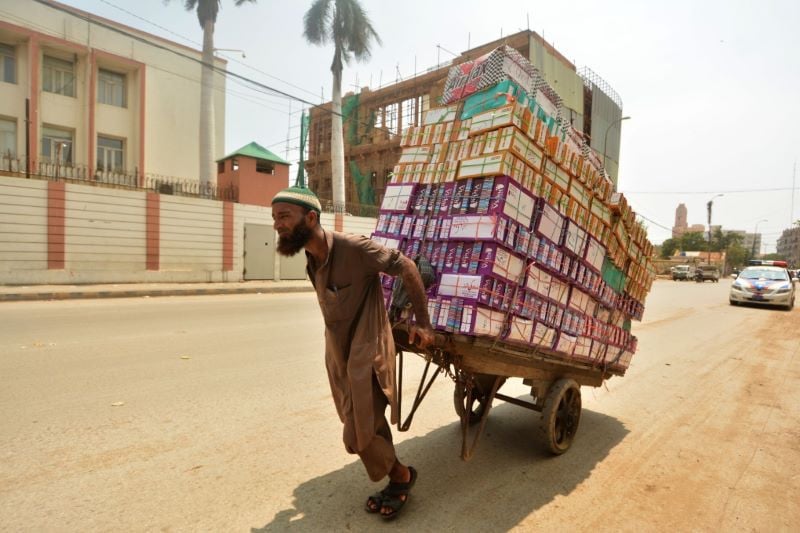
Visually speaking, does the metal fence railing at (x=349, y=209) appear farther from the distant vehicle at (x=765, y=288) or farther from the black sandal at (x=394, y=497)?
the black sandal at (x=394, y=497)

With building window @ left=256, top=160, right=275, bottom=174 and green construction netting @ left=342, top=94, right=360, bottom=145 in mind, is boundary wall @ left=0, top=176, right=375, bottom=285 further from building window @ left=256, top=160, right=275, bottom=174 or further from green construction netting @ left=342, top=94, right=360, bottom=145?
green construction netting @ left=342, top=94, right=360, bottom=145

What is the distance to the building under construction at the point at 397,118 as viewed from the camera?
29250 millimetres

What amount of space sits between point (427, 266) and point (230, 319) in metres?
6.75

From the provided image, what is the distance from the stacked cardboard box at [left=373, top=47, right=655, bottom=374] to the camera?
8.29 ft

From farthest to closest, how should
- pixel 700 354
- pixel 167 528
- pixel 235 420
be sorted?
1. pixel 700 354
2. pixel 235 420
3. pixel 167 528

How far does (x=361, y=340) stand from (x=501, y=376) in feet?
3.31

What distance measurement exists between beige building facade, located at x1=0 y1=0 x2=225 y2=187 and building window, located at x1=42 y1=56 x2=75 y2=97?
0.04 m

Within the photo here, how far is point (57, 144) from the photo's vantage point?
21016 millimetres

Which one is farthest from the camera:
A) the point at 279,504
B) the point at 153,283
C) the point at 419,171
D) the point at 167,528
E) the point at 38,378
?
the point at 153,283

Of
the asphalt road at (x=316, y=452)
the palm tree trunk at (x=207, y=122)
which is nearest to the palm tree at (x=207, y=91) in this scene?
the palm tree trunk at (x=207, y=122)

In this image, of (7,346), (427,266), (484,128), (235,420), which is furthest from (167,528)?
(7,346)

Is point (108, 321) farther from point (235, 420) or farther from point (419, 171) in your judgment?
point (419, 171)

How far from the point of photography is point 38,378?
4.44 m

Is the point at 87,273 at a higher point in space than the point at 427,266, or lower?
lower
